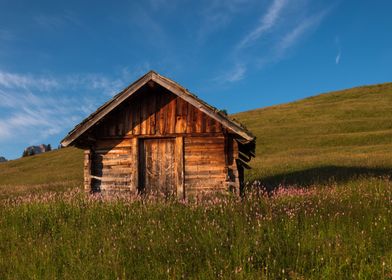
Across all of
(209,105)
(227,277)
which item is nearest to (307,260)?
(227,277)

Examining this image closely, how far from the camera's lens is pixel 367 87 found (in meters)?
71.4

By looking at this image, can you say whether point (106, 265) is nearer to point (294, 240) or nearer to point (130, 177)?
point (294, 240)

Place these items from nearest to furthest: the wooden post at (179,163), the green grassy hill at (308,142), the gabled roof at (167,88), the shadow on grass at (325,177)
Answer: the gabled roof at (167,88)
the wooden post at (179,163)
the shadow on grass at (325,177)
the green grassy hill at (308,142)

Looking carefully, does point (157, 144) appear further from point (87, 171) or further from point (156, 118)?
point (87, 171)

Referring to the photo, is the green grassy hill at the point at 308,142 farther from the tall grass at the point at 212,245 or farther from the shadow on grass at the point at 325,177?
the tall grass at the point at 212,245

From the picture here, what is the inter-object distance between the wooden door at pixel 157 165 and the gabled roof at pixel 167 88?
5.96 ft

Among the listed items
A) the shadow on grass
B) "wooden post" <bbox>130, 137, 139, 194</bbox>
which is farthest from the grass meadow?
the shadow on grass

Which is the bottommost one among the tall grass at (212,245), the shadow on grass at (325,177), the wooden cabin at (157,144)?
the tall grass at (212,245)

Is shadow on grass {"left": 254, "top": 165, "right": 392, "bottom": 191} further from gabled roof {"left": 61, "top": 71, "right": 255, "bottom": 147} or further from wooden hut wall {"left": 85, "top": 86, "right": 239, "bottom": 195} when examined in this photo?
gabled roof {"left": 61, "top": 71, "right": 255, "bottom": 147}

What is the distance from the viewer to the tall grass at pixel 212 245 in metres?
5.64

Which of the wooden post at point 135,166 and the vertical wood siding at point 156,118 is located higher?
the vertical wood siding at point 156,118

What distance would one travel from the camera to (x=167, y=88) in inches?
529

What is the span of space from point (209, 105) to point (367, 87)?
6677 cm

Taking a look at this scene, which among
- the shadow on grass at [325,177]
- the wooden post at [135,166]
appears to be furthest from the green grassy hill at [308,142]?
the wooden post at [135,166]
